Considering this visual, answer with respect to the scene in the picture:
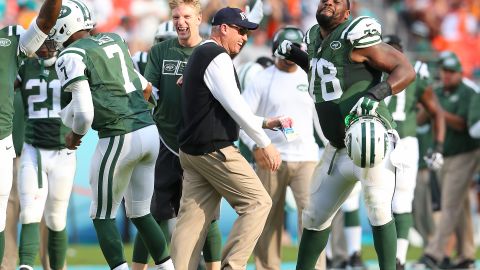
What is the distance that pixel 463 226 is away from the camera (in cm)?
1252

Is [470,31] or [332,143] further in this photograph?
[470,31]

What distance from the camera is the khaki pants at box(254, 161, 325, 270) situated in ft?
30.1

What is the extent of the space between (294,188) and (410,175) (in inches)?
47.8

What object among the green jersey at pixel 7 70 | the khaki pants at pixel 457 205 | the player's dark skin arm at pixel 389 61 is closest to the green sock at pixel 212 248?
the green jersey at pixel 7 70

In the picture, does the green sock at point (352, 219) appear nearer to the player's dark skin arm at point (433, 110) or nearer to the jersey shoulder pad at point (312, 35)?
the player's dark skin arm at point (433, 110)

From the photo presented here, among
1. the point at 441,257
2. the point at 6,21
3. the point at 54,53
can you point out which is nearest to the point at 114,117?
the point at 54,53

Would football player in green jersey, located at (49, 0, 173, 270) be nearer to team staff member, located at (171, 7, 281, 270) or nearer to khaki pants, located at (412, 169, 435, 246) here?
team staff member, located at (171, 7, 281, 270)

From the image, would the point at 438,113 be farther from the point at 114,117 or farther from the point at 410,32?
the point at 410,32

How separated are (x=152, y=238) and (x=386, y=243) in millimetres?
1698

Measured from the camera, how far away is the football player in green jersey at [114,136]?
287 inches

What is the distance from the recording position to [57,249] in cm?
862

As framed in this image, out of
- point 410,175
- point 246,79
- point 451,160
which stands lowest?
point 451,160

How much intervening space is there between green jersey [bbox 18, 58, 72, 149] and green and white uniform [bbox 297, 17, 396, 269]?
7.97 feet

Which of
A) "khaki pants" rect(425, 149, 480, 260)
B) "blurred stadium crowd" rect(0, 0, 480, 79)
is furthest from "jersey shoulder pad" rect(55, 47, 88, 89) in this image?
"blurred stadium crowd" rect(0, 0, 480, 79)
